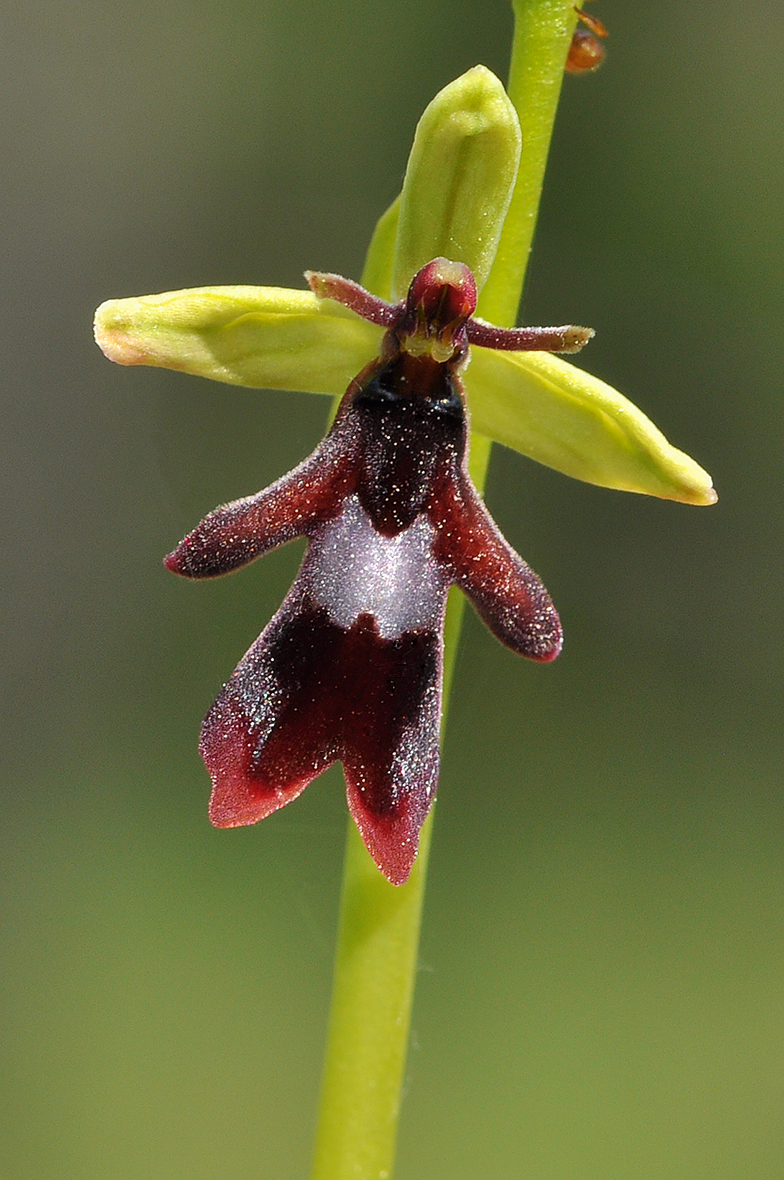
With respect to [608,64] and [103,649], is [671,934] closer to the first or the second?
[103,649]

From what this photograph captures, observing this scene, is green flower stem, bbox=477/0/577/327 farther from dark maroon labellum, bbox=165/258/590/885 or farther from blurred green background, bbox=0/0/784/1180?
blurred green background, bbox=0/0/784/1180

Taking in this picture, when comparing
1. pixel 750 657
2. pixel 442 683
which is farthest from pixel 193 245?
pixel 442 683

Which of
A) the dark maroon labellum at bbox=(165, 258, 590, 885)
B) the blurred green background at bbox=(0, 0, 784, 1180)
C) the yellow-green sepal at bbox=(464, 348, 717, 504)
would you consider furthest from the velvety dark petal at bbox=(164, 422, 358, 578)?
the blurred green background at bbox=(0, 0, 784, 1180)

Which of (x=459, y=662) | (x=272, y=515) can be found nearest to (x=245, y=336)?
(x=272, y=515)

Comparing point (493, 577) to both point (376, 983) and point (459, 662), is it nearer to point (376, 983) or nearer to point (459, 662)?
point (376, 983)

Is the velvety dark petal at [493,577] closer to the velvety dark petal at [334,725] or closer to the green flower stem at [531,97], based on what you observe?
the velvety dark petal at [334,725]

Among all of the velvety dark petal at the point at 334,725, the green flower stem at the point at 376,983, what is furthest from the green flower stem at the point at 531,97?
the velvety dark petal at the point at 334,725

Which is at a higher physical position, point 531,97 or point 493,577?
point 531,97
